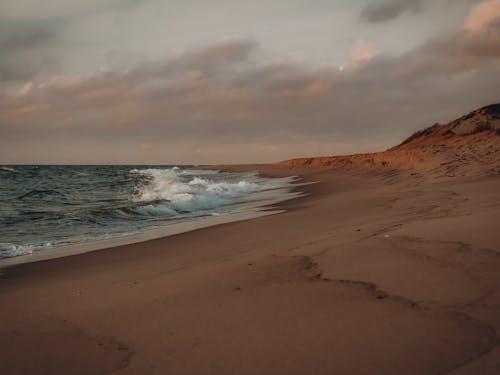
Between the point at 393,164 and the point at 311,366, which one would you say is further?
the point at 393,164

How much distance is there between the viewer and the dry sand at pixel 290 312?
2158 mm

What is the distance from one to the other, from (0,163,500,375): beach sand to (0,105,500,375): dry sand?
0.01m

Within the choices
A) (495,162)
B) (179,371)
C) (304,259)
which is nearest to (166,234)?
(304,259)

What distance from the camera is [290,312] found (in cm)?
273

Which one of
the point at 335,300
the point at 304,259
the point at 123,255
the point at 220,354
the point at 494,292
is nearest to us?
the point at 220,354

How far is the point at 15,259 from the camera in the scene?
6703 mm

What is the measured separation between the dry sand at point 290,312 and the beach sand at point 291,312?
0.01m

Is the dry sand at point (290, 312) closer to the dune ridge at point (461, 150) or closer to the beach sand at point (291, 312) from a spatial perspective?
the beach sand at point (291, 312)

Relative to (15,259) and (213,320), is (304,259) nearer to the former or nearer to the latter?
(213,320)

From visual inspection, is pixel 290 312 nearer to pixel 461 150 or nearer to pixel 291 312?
pixel 291 312

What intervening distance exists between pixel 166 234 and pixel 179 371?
21.2ft

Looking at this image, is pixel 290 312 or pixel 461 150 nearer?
pixel 290 312

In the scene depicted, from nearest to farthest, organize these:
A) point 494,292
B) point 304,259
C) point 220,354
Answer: point 220,354, point 494,292, point 304,259

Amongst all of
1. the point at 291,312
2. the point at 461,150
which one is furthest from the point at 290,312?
the point at 461,150
